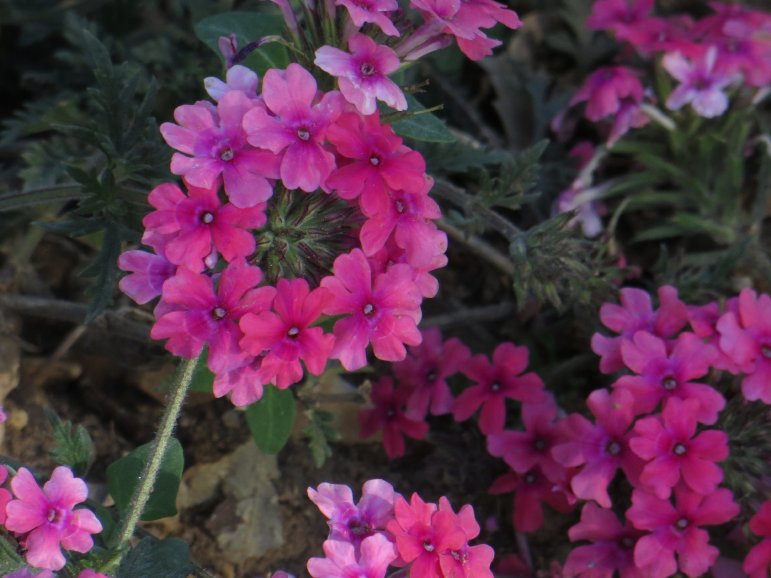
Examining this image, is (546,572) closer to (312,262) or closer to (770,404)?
(770,404)

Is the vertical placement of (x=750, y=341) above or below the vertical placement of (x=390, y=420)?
above

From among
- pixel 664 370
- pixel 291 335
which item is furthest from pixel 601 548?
pixel 291 335

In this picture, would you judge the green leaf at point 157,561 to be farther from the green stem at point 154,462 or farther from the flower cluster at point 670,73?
the flower cluster at point 670,73

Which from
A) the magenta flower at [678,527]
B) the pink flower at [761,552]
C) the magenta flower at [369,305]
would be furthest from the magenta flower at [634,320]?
the magenta flower at [369,305]

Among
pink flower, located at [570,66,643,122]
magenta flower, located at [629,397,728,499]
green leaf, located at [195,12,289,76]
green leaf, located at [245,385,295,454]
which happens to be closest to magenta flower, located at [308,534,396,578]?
green leaf, located at [245,385,295,454]

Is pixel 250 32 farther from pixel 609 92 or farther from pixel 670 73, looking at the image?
pixel 670 73

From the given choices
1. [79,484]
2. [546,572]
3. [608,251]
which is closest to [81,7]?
[608,251]

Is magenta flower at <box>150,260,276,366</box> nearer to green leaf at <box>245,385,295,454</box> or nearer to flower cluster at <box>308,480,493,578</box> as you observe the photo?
flower cluster at <box>308,480,493,578</box>
